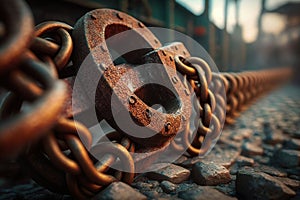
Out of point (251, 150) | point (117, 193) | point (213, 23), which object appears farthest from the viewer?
point (213, 23)

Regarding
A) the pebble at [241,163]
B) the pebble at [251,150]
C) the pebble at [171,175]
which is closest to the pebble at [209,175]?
the pebble at [171,175]

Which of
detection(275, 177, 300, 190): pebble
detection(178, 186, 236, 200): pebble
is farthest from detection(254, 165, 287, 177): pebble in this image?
detection(178, 186, 236, 200): pebble

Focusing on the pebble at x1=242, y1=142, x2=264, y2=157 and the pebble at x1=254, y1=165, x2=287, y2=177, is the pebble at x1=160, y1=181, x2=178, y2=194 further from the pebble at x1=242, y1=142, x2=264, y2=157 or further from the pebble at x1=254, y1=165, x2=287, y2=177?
the pebble at x1=242, y1=142, x2=264, y2=157

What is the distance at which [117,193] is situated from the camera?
64 centimetres

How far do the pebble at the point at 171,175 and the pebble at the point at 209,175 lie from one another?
4 centimetres

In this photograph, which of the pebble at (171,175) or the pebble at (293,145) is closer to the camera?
the pebble at (171,175)

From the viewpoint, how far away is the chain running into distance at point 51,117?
0.40 m

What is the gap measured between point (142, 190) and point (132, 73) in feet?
1.49

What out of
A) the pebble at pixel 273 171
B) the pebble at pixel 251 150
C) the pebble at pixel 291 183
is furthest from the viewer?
the pebble at pixel 251 150

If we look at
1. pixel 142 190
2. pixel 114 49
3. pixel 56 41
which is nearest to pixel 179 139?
pixel 142 190

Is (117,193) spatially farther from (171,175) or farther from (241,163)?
(241,163)

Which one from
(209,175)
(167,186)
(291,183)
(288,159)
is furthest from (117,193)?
(288,159)

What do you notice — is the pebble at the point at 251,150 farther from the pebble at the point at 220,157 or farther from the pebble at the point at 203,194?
the pebble at the point at 203,194

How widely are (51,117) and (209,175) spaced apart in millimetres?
681
